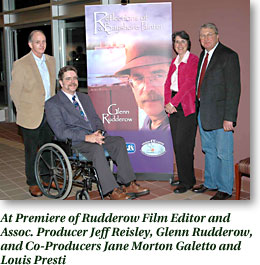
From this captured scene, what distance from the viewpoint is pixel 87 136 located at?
344cm

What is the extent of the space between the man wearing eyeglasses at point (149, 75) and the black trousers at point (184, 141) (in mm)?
216

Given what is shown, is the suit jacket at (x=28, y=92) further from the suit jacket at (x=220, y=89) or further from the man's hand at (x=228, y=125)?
the man's hand at (x=228, y=125)

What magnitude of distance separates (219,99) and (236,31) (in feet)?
2.44

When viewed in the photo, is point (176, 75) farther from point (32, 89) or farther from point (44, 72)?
point (32, 89)

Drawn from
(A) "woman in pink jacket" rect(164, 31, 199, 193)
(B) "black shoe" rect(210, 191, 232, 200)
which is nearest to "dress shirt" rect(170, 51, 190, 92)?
(A) "woman in pink jacket" rect(164, 31, 199, 193)

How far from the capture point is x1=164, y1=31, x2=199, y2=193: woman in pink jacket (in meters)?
3.77

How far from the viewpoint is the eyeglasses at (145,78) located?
13.2ft

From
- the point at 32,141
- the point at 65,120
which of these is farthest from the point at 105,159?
the point at 32,141

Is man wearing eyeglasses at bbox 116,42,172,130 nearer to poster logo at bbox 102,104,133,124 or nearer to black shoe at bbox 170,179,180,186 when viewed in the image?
poster logo at bbox 102,104,133,124

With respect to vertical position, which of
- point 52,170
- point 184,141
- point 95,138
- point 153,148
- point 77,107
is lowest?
point 52,170

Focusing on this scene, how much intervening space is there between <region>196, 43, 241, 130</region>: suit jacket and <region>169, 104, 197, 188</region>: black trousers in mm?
259

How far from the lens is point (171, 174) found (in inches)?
167

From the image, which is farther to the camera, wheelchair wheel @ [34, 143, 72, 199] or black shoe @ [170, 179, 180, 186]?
black shoe @ [170, 179, 180, 186]

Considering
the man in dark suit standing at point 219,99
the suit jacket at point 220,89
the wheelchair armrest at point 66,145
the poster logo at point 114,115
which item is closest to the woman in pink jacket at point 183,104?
the man in dark suit standing at point 219,99
